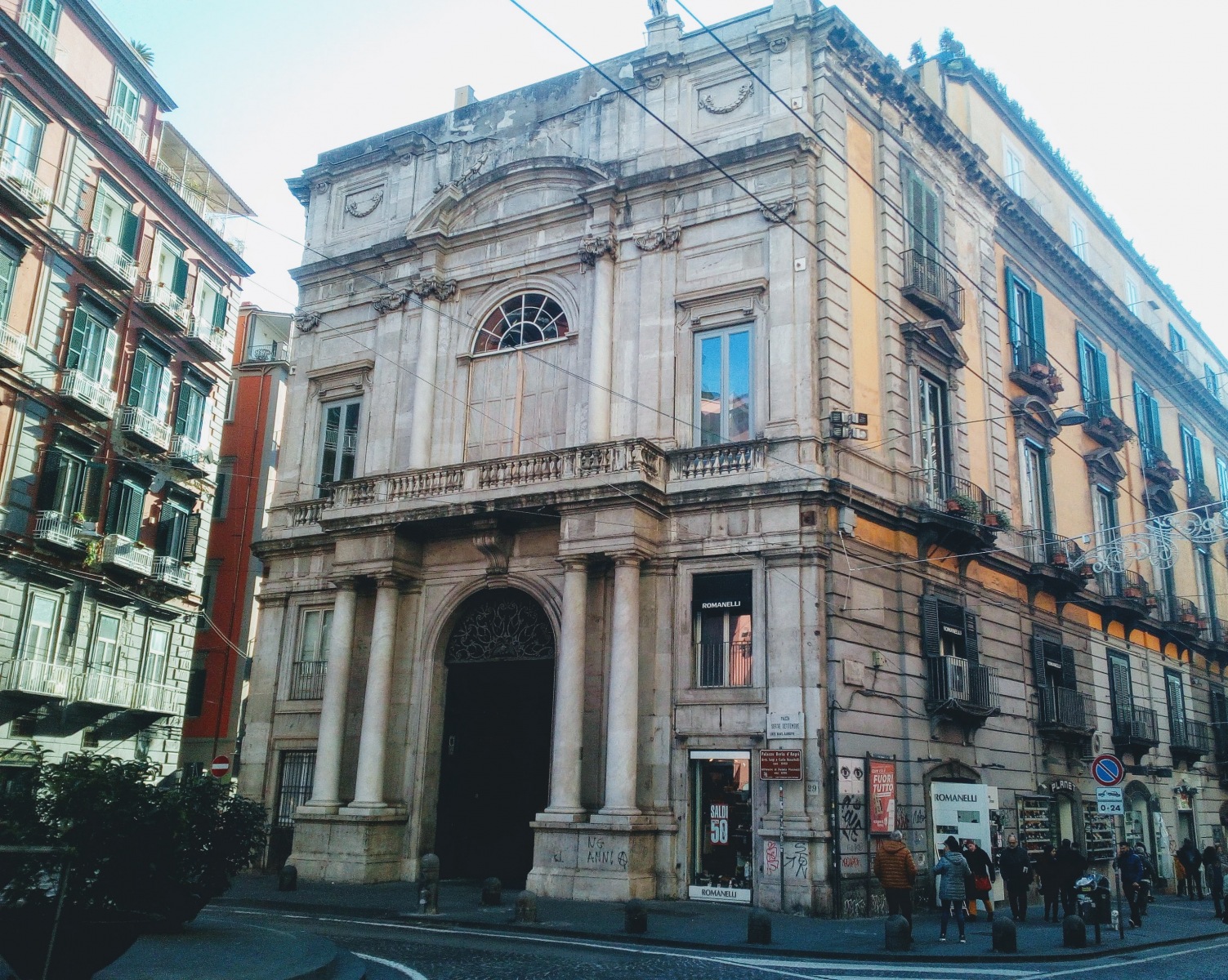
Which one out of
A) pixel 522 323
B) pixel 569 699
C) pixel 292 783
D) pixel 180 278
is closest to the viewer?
pixel 569 699

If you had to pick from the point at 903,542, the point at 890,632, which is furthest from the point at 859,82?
the point at 890,632

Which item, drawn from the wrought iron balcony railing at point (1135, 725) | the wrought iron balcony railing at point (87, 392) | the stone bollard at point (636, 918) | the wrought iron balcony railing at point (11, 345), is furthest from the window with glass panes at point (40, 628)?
the wrought iron balcony railing at point (1135, 725)

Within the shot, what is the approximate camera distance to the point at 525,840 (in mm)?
23516

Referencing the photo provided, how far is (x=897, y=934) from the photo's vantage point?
14789mm

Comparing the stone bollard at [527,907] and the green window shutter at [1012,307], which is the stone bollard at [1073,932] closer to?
the stone bollard at [527,907]

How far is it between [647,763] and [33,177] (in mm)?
19950

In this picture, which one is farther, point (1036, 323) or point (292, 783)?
point (1036, 323)

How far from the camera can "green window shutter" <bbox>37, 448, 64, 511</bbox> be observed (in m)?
27.1

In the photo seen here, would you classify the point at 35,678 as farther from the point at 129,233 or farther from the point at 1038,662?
the point at 1038,662

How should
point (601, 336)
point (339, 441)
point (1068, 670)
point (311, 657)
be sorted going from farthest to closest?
point (1068, 670) < point (339, 441) < point (311, 657) < point (601, 336)

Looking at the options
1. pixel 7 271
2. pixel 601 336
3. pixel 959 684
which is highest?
pixel 7 271

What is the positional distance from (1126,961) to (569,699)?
10083 millimetres

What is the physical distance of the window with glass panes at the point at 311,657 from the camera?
2564 cm

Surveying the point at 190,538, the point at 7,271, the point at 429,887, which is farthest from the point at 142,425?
the point at 429,887
